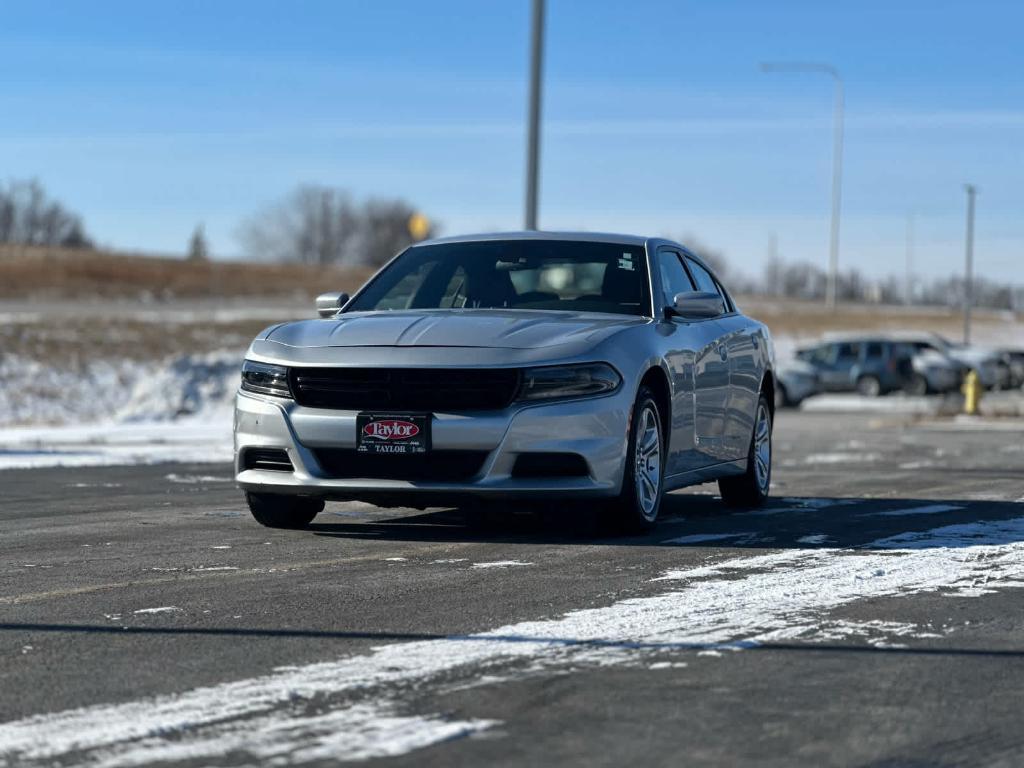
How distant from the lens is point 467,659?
5.32 meters

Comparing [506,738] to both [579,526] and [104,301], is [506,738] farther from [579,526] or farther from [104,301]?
[104,301]

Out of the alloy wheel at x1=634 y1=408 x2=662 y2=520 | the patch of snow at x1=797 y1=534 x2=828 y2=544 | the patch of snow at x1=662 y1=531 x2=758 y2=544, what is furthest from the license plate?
the patch of snow at x1=797 y1=534 x2=828 y2=544

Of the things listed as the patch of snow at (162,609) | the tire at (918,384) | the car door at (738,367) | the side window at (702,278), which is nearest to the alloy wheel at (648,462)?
the car door at (738,367)

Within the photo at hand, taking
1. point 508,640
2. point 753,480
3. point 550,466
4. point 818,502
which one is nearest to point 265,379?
point 550,466

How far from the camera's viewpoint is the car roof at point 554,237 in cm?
1005

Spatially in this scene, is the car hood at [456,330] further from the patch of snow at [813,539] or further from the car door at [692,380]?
the patch of snow at [813,539]

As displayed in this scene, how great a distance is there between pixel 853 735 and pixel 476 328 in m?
4.41

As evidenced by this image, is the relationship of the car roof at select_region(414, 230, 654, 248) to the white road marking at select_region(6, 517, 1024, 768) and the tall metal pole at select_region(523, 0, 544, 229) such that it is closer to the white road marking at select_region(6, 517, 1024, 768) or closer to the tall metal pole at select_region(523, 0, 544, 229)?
the white road marking at select_region(6, 517, 1024, 768)

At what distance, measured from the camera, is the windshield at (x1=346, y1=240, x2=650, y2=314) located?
9.61 m

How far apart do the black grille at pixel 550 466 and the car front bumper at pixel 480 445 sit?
20mm

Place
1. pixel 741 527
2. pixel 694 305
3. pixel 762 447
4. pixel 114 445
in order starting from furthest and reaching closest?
pixel 114 445, pixel 762 447, pixel 741 527, pixel 694 305

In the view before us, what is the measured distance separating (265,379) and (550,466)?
1.51 meters

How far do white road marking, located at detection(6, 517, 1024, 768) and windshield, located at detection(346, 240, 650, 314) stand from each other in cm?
201

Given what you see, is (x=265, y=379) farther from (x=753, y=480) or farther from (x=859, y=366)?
(x=859, y=366)
